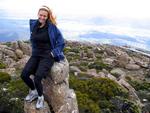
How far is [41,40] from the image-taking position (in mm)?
12555

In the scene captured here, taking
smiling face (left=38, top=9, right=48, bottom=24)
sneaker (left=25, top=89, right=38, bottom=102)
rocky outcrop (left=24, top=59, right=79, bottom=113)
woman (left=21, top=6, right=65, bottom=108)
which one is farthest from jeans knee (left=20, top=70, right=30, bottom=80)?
smiling face (left=38, top=9, right=48, bottom=24)

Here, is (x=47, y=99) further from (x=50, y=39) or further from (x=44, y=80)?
(x=50, y=39)

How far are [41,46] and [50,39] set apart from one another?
37cm

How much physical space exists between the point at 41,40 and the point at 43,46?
177 mm

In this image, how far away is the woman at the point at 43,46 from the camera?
1248cm

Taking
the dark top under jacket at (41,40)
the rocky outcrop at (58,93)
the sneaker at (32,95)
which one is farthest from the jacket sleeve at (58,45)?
the sneaker at (32,95)

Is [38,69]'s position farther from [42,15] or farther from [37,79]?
[42,15]

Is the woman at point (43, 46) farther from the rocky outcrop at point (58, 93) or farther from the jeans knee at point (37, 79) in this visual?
the rocky outcrop at point (58, 93)

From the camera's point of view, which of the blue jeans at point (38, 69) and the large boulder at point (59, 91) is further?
the large boulder at point (59, 91)

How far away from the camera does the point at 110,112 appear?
18438 millimetres

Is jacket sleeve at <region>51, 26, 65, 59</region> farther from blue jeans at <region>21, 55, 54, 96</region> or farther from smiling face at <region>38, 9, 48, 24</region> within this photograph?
smiling face at <region>38, 9, 48, 24</region>

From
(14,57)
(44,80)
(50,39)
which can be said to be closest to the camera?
(50,39)

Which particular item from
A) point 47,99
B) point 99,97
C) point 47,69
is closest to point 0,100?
point 47,99

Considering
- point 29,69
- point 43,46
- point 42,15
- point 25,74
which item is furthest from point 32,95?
point 42,15
